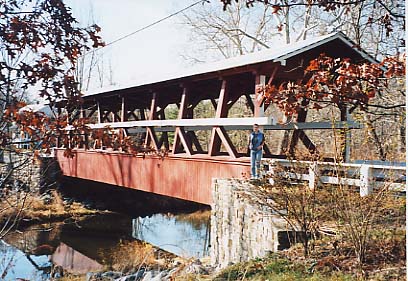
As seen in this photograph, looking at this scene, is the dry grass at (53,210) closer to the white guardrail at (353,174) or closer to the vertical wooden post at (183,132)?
the vertical wooden post at (183,132)

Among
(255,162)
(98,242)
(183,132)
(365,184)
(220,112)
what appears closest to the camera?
(365,184)

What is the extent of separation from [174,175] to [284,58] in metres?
4.17

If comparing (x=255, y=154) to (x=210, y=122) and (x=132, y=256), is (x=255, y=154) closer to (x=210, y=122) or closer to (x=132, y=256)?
(x=210, y=122)

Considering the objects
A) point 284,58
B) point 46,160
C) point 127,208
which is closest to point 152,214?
point 127,208

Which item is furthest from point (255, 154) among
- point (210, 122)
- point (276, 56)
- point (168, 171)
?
point (168, 171)

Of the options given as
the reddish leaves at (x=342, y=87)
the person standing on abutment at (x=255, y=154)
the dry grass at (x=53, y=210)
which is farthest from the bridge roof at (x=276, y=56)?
the dry grass at (x=53, y=210)

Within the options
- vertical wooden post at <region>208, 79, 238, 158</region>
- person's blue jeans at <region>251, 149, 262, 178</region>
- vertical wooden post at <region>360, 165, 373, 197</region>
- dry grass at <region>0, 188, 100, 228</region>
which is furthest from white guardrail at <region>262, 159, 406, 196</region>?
dry grass at <region>0, 188, 100, 228</region>

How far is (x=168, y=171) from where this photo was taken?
11.6 m

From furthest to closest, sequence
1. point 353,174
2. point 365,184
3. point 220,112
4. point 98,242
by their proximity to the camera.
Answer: point 98,242 → point 220,112 → point 353,174 → point 365,184

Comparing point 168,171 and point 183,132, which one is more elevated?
point 183,132

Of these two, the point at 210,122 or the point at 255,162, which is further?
the point at 210,122

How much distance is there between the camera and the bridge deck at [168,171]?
9703 millimetres

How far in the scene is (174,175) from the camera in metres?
11.3

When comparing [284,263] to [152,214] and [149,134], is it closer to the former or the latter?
[149,134]
